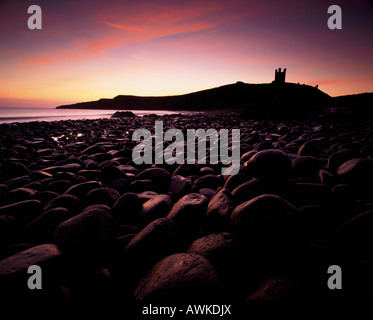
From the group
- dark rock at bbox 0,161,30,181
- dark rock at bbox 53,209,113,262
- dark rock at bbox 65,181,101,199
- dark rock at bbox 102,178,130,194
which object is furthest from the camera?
dark rock at bbox 0,161,30,181

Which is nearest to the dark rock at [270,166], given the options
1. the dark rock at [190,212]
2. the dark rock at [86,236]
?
the dark rock at [190,212]

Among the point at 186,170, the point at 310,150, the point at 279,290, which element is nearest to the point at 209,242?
the point at 279,290

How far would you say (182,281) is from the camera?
79 cm

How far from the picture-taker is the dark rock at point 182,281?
0.75 m

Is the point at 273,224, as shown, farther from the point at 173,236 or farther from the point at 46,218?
the point at 46,218

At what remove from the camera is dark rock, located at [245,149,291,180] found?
1.54m

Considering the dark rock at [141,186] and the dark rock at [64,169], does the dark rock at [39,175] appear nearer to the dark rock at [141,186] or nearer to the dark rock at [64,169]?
the dark rock at [64,169]

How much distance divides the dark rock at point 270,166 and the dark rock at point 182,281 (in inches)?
36.9

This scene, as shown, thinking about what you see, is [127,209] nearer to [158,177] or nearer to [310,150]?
[158,177]

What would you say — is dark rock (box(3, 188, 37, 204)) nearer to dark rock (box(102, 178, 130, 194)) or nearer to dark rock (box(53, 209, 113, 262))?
dark rock (box(102, 178, 130, 194))

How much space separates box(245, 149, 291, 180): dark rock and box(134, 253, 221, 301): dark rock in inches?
36.9

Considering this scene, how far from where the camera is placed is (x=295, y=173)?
1.80 meters

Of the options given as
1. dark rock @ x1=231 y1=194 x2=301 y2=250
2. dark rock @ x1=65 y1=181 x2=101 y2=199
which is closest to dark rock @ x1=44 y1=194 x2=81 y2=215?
dark rock @ x1=65 y1=181 x2=101 y2=199

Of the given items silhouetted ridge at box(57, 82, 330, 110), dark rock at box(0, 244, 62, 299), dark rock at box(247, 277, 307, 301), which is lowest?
dark rock at box(0, 244, 62, 299)
